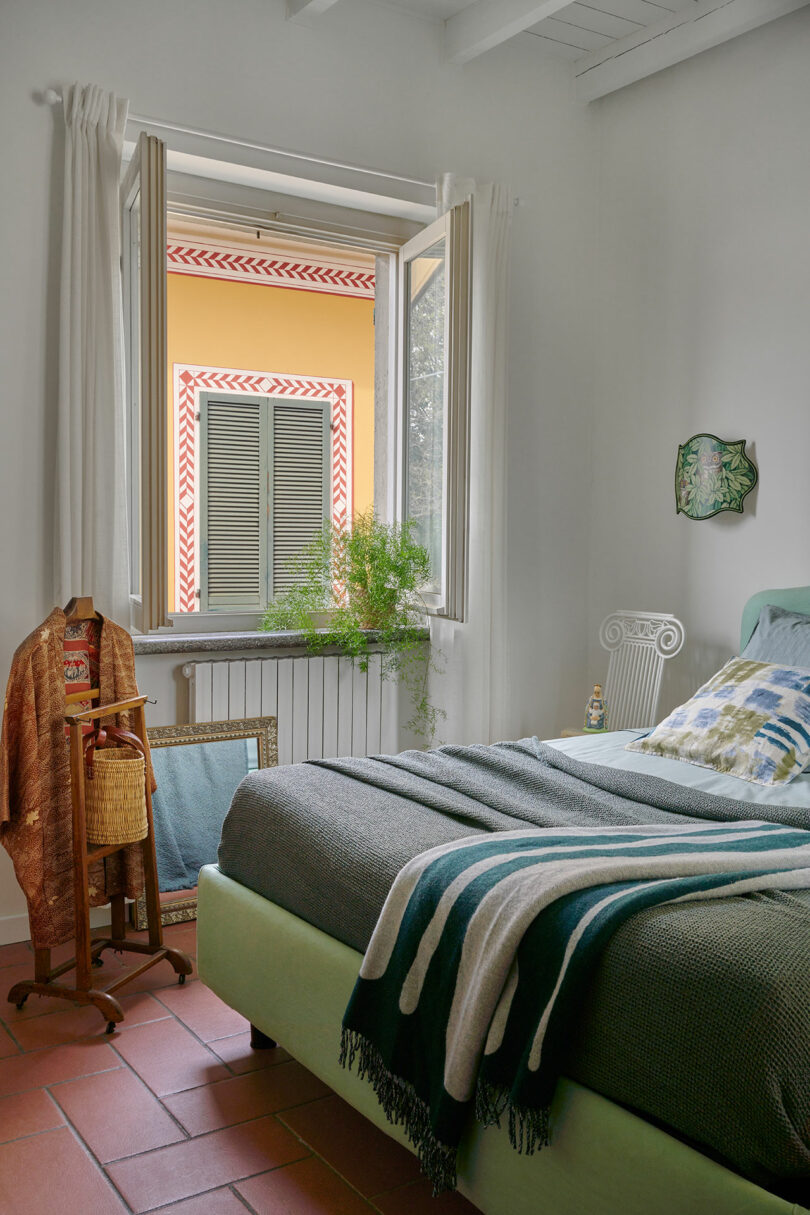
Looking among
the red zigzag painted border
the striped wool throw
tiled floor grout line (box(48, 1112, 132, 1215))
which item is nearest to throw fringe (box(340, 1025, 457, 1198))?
the striped wool throw

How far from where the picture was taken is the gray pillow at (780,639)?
10.0 feet

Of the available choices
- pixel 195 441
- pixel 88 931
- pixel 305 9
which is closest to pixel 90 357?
pixel 305 9

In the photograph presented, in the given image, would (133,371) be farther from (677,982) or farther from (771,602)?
(677,982)

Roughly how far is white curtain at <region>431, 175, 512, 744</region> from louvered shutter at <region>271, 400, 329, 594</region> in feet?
2.60

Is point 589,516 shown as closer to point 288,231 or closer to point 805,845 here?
point 288,231

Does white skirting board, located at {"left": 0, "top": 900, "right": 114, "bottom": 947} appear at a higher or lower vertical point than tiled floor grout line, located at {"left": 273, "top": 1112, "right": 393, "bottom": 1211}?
higher

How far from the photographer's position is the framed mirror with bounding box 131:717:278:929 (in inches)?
135

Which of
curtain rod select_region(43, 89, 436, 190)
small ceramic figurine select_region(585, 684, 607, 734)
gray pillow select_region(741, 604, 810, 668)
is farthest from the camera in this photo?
small ceramic figurine select_region(585, 684, 607, 734)

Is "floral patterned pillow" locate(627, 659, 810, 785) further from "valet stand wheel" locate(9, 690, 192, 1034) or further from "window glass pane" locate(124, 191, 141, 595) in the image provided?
"window glass pane" locate(124, 191, 141, 595)

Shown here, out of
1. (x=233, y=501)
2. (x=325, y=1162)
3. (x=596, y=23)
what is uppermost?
(x=596, y=23)

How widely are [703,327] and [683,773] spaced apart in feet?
6.46

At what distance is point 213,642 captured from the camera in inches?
140

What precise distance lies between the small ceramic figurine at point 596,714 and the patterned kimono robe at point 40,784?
184 centimetres

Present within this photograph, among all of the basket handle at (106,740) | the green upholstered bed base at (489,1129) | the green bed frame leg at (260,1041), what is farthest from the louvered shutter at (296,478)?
the green bed frame leg at (260,1041)
